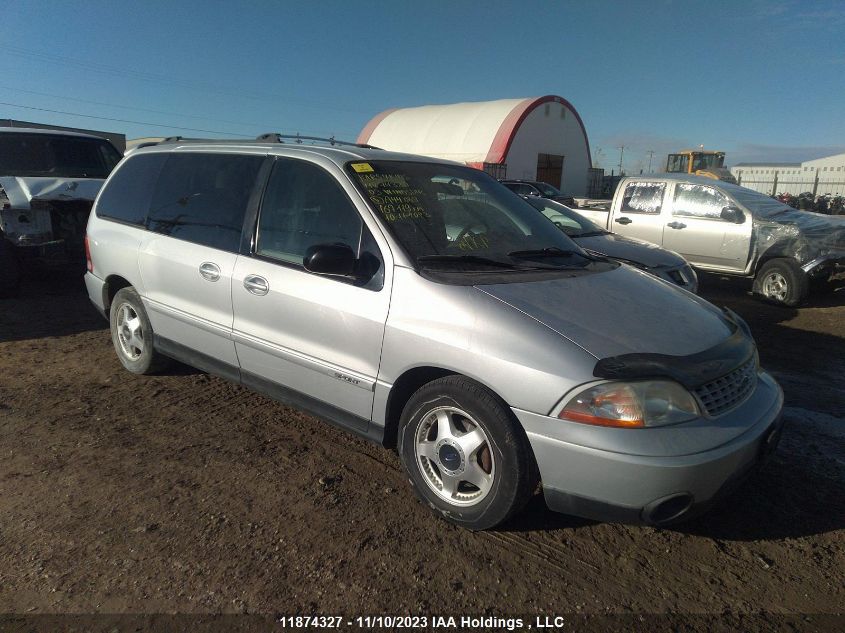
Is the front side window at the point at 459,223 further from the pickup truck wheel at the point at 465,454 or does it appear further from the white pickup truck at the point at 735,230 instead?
the white pickup truck at the point at 735,230

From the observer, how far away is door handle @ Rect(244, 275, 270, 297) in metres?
3.47

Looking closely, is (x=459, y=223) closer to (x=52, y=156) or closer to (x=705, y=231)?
(x=705, y=231)

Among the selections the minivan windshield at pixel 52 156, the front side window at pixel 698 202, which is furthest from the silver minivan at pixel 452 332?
the front side window at pixel 698 202

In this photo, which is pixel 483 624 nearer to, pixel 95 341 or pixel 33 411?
pixel 33 411

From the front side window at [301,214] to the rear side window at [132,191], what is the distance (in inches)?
55.9

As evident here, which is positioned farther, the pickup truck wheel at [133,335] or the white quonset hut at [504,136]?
the white quonset hut at [504,136]

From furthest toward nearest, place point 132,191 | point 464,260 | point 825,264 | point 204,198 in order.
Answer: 1. point 825,264
2. point 132,191
3. point 204,198
4. point 464,260

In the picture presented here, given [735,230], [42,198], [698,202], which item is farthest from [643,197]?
[42,198]

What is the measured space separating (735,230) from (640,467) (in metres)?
7.51

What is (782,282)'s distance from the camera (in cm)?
829

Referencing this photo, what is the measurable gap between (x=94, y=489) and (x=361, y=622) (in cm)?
176

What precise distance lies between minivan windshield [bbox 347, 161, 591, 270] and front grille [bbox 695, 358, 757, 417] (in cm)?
106

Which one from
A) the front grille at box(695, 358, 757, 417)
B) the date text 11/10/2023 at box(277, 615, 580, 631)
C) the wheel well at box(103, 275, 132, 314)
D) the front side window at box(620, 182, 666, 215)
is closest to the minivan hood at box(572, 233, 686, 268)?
the front side window at box(620, 182, 666, 215)

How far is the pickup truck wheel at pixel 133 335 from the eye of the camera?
4.61 m
